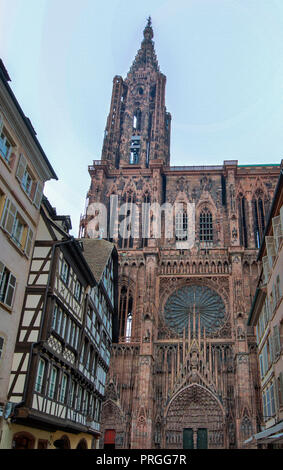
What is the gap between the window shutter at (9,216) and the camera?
14.3 meters

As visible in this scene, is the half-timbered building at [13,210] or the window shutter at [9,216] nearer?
the half-timbered building at [13,210]

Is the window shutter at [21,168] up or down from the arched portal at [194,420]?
up

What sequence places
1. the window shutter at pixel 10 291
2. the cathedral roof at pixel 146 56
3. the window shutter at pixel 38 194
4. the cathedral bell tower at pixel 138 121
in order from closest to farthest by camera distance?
the window shutter at pixel 10 291
the window shutter at pixel 38 194
the cathedral bell tower at pixel 138 121
the cathedral roof at pixel 146 56

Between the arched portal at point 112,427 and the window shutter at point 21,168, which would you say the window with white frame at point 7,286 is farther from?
the arched portal at point 112,427

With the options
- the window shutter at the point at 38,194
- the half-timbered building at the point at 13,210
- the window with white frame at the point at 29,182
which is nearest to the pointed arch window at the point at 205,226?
the window shutter at the point at 38,194

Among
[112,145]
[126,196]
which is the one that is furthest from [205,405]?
[112,145]

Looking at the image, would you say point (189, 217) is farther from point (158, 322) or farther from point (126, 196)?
point (158, 322)

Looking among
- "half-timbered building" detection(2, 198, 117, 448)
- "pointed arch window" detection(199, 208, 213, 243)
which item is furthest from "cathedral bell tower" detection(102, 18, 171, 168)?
"half-timbered building" detection(2, 198, 117, 448)

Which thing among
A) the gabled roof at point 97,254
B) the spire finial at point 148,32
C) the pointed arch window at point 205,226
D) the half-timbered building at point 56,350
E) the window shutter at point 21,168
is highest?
the spire finial at point 148,32

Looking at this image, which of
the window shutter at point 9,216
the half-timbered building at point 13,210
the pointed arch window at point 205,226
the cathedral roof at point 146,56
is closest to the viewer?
the half-timbered building at point 13,210

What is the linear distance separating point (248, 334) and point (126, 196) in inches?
709

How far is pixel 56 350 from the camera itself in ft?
56.4

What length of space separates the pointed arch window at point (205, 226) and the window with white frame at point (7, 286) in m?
30.6

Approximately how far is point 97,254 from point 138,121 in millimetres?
31777
